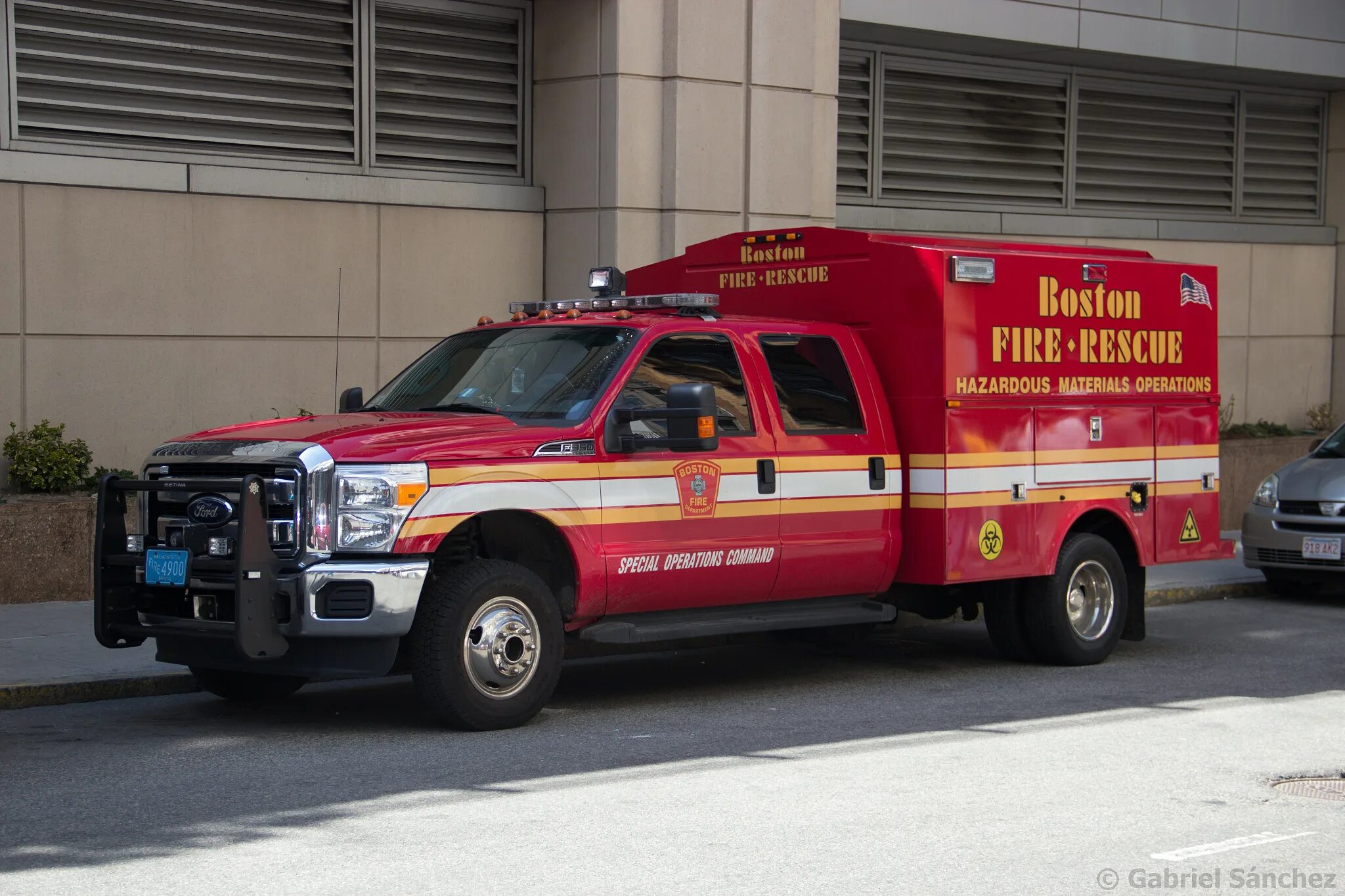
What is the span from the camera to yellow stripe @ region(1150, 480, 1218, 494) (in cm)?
1130

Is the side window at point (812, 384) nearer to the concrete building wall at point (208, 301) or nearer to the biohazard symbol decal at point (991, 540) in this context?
the biohazard symbol decal at point (991, 540)

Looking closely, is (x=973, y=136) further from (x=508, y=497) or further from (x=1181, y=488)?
(x=508, y=497)

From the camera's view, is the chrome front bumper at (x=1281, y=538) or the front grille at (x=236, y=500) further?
the chrome front bumper at (x=1281, y=538)

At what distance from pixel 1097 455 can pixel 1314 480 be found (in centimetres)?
431

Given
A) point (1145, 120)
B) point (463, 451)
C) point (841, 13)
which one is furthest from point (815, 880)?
point (1145, 120)

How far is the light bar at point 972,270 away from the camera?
9945 mm

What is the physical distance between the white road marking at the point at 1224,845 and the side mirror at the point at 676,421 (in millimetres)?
3384

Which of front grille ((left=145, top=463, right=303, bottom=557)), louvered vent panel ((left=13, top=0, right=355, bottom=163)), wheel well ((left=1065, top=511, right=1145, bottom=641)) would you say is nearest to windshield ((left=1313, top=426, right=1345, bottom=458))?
wheel well ((left=1065, top=511, right=1145, bottom=641))

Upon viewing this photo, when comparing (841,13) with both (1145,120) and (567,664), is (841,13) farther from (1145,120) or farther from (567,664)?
(567,664)

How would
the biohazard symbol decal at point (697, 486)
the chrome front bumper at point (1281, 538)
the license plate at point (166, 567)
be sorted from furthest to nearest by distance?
the chrome front bumper at point (1281, 538) → the biohazard symbol decal at point (697, 486) → the license plate at point (166, 567)

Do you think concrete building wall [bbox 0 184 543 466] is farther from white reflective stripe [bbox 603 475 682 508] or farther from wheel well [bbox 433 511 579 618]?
white reflective stripe [bbox 603 475 682 508]

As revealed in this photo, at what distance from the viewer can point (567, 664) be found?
1075 centimetres

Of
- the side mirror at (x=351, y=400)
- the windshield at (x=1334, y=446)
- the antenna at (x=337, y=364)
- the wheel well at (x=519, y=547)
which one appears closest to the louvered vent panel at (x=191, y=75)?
the antenna at (x=337, y=364)

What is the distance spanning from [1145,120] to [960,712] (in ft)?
44.5
